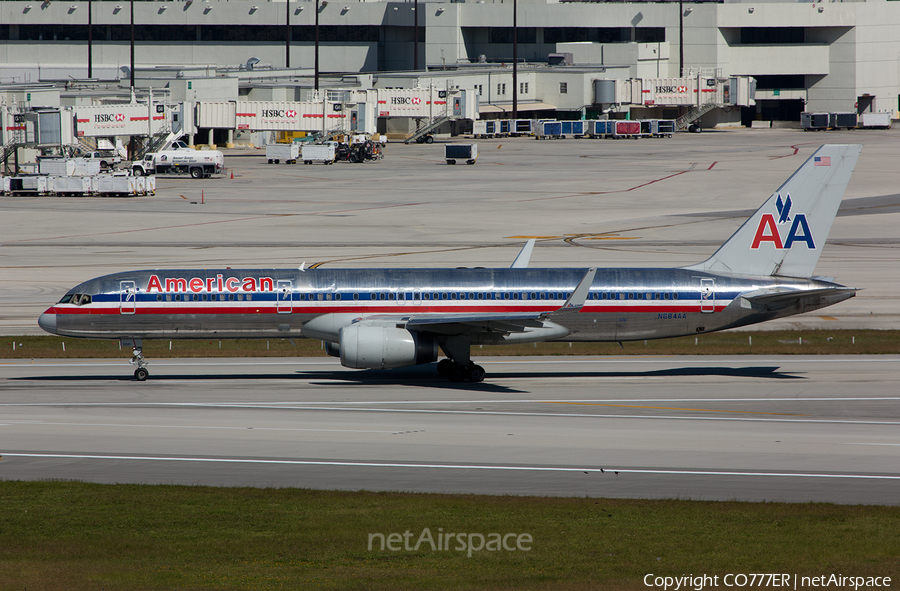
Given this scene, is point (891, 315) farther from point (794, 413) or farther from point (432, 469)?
point (432, 469)

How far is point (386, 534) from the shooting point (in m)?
19.6

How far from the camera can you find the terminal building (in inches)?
6609

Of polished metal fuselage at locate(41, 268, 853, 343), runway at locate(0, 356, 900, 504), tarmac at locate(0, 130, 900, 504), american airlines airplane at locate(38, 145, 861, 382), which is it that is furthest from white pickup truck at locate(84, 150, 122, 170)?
american airlines airplane at locate(38, 145, 861, 382)

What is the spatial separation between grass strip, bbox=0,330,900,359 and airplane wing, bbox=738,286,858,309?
20.6ft

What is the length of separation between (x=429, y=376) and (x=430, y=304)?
3734 mm

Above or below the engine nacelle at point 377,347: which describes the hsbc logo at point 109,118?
above

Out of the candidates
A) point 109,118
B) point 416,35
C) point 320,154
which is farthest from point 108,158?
point 416,35

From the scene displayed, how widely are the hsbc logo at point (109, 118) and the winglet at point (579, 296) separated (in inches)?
3592

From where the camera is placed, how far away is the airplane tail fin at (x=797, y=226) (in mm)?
38344

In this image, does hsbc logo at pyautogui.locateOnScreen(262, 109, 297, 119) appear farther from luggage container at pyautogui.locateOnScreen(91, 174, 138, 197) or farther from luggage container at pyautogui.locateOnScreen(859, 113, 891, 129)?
luggage container at pyautogui.locateOnScreen(859, 113, 891, 129)

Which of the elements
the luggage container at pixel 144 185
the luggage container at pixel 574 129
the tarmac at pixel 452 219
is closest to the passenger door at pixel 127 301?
the tarmac at pixel 452 219

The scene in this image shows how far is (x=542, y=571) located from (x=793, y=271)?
81.7ft

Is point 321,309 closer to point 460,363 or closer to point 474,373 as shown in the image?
point 460,363

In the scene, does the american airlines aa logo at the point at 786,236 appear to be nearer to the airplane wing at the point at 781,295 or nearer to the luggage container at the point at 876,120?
the airplane wing at the point at 781,295
